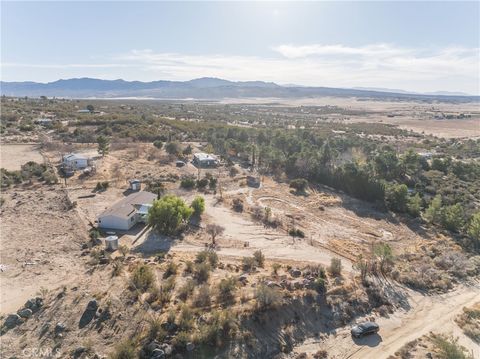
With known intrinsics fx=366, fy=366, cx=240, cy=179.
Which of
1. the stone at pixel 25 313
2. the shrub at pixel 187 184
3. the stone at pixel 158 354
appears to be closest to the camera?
the stone at pixel 158 354

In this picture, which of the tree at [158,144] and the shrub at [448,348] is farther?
the tree at [158,144]

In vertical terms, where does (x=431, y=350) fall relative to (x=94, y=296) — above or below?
below

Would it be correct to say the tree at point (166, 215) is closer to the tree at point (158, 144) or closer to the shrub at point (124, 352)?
the shrub at point (124, 352)

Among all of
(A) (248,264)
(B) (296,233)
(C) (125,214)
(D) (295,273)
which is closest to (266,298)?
(D) (295,273)

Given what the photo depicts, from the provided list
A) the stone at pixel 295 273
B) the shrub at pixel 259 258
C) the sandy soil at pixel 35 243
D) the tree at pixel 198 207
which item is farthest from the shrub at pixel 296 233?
the sandy soil at pixel 35 243

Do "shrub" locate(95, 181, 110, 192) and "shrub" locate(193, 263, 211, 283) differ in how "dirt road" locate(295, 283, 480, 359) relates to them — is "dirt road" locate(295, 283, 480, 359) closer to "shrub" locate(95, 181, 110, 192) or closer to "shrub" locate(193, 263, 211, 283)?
"shrub" locate(193, 263, 211, 283)

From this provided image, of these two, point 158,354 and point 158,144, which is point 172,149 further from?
point 158,354

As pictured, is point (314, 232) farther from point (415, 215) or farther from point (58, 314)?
point (58, 314)

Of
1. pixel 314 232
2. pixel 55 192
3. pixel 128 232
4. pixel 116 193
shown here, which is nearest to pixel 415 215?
pixel 314 232
